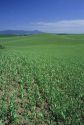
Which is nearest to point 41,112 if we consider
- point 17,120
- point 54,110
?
point 54,110

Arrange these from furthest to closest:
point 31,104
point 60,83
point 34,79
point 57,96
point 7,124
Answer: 1. point 34,79
2. point 60,83
3. point 57,96
4. point 31,104
5. point 7,124

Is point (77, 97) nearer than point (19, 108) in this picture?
No

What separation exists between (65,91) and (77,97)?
1775mm

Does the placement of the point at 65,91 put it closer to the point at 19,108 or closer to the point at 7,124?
the point at 19,108

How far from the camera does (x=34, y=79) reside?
1928 cm

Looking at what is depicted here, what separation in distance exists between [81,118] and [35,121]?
2.05m

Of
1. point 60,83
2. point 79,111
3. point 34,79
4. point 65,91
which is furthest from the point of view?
point 34,79

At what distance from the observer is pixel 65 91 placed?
15.5 m

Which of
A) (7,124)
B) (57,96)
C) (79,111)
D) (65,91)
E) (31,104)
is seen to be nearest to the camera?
(7,124)

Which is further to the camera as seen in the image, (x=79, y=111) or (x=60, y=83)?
(x=60, y=83)

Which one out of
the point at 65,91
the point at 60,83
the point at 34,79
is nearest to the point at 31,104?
the point at 65,91

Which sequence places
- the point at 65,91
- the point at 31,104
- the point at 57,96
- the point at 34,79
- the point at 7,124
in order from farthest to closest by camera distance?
the point at 34,79 < the point at 65,91 < the point at 57,96 < the point at 31,104 < the point at 7,124

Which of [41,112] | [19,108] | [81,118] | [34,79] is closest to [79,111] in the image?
[81,118]

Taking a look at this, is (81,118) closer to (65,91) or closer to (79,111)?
(79,111)
